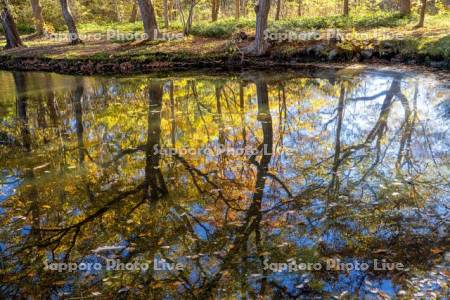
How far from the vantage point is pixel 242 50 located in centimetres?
1895

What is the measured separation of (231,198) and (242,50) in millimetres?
13636

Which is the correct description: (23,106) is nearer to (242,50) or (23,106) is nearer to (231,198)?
(242,50)

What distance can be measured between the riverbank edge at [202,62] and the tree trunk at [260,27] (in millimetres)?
372

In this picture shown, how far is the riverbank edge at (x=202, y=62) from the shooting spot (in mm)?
17234

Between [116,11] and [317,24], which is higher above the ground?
[116,11]

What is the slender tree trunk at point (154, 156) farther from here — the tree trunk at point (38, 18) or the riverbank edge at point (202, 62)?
the tree trunk at point (38, 18)

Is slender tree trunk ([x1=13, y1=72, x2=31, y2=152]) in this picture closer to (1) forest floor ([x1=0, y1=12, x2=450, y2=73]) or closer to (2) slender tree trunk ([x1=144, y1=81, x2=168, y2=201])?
(1) forest floor ([x1=0, y1=12, x2=450, y2=73])

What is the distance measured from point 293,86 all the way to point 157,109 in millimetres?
4939

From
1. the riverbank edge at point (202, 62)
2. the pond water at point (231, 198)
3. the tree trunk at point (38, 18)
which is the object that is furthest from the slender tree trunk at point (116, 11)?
the pond water at point (231, 198)

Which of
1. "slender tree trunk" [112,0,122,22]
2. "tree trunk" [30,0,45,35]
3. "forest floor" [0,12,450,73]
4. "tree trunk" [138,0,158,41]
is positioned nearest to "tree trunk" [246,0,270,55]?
"forest floor" [0,12,450,73]

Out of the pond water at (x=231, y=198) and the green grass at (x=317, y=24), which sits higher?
the green grass at (x=317, y=24)

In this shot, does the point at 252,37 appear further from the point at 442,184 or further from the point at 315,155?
the point at 442,184

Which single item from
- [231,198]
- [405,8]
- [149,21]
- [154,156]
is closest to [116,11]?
[149,21]

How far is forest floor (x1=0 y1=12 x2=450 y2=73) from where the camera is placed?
16375 millimetres
